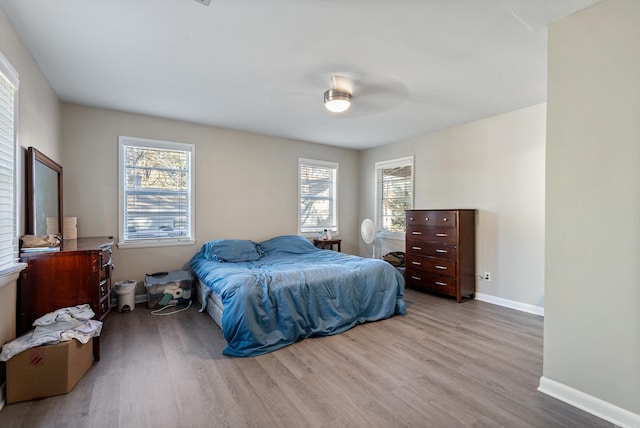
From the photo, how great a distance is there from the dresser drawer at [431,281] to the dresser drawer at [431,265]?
0.06 metres

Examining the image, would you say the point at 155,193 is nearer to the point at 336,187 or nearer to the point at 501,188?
the point at 336,187

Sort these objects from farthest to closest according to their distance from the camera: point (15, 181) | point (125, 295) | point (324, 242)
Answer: point (324, 242)
point (125, 295)
point (15, 181)

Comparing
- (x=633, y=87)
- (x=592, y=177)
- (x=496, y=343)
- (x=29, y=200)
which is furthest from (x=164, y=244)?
(x=633, y=87)

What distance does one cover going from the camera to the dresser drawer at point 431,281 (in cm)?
401

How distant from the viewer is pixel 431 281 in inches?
167

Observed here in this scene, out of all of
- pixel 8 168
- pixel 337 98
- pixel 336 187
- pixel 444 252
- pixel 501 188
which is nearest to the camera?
pixel 8 168

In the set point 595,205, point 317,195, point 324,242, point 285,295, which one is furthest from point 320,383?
point 317,195

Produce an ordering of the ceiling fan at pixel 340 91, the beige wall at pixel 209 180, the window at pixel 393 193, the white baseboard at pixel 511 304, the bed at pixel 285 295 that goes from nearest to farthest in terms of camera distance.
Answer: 1. the bed at pixel 285 295
2. the ceiling fan at pixel 340 91
3. the white baseboard at pixel 511 304
4. the beige wall at pixel 209 180
5. the window at pixel 393 193

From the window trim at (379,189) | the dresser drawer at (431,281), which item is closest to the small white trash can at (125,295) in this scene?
the dresser drawer at (431,281)

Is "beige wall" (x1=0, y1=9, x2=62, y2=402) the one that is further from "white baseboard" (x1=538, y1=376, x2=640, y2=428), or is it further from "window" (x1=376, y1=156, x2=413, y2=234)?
"window" (x1=376, y1=156, x2=413, y2=234)

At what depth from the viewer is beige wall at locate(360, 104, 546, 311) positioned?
3.56 meters

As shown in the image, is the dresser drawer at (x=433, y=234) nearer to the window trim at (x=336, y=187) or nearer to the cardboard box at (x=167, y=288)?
the window trim at (x=336, y=187)

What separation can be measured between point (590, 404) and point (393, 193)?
13.0 feet

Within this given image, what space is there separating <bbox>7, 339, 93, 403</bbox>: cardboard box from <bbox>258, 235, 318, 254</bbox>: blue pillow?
2699 mm
